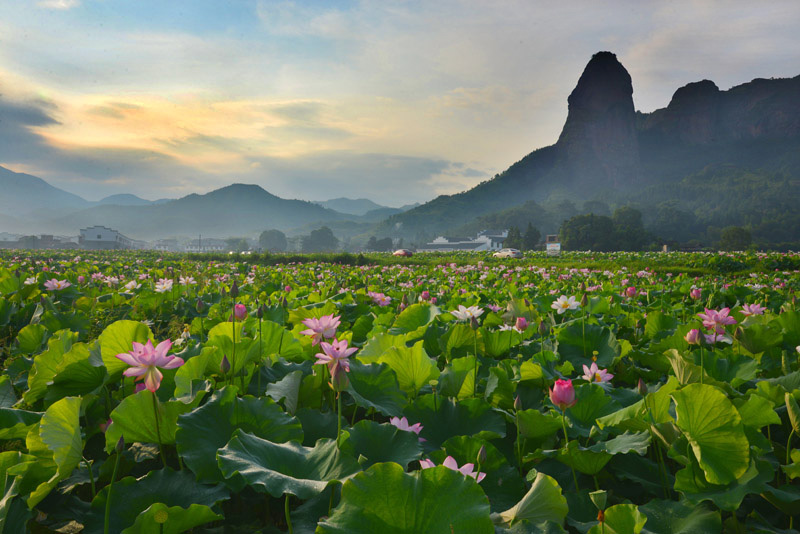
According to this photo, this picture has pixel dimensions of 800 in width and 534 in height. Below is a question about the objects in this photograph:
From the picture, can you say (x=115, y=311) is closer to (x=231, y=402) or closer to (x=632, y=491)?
(x=231, y=402)

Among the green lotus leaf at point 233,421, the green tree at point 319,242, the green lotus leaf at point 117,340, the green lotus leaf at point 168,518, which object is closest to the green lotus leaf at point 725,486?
the green lotus leaf at point 233,421

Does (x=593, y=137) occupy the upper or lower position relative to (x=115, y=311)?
upper

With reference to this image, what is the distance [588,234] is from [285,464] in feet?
220

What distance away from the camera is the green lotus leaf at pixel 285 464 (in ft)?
2.73

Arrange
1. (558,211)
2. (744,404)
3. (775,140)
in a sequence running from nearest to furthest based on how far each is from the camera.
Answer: (744,404), (558,211), (775,140)

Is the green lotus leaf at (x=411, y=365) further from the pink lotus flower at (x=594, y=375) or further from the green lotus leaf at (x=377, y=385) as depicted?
the pink lotus flower at (x=594, y=375)

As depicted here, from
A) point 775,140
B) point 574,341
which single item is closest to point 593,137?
point 775,140

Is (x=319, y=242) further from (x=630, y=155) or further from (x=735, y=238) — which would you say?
(x=630, y=155)

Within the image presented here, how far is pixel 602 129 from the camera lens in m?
165

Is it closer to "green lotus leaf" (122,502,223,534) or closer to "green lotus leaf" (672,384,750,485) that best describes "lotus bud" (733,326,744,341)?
"green lotus leaf" (672,384,750,485)

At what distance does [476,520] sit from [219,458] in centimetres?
54

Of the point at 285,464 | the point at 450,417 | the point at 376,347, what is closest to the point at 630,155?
the point at 376,347

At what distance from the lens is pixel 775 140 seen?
14338 centimetres

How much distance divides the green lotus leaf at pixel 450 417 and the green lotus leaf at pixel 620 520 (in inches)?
17.6
